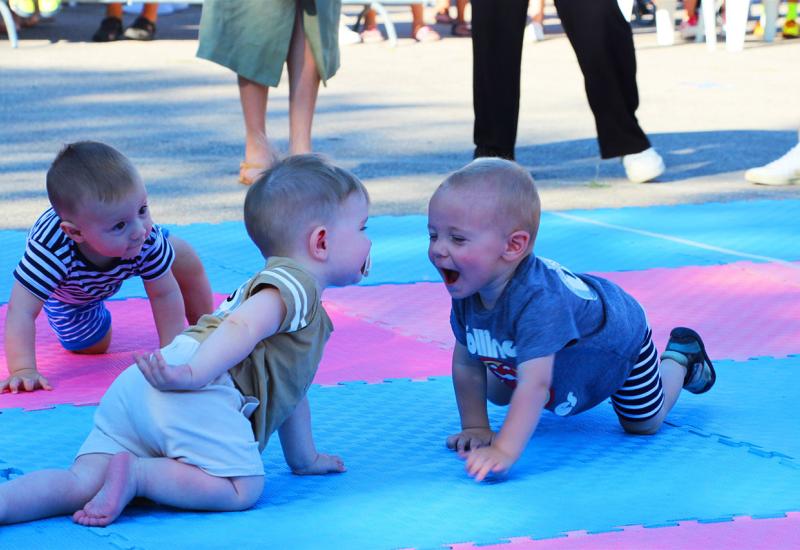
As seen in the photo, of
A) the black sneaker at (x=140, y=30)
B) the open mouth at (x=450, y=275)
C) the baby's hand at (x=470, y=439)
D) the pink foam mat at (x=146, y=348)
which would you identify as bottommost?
the pink foam mat at (x=146, y=348)

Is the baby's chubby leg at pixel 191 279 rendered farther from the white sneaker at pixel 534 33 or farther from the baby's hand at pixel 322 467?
the white sneaker at pixel 534 33

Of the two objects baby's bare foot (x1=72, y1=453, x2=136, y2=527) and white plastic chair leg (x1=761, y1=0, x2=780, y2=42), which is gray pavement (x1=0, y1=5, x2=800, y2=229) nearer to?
white plastic chair leg (x1=761, y1=0, x2=780, y2=42)

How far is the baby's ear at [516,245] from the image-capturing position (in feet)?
7.75

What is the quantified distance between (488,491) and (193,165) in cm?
366

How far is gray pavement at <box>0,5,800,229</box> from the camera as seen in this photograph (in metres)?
5.21

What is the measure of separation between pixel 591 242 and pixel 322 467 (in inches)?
83.6

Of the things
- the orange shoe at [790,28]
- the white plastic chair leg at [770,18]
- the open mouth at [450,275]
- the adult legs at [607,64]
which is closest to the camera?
the open mouth at [450,275]

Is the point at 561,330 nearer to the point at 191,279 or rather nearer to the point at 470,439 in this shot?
the point at 470,439

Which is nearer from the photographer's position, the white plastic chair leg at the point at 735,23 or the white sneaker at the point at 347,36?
the white plastic chair leg at the point at 735,23

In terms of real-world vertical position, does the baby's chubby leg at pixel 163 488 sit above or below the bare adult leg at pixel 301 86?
below

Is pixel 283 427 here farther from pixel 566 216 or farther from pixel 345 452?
pixel 566 216

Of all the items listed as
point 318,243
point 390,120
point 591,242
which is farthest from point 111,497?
point 390,120

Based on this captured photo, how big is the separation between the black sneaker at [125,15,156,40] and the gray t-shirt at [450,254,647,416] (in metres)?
9.14

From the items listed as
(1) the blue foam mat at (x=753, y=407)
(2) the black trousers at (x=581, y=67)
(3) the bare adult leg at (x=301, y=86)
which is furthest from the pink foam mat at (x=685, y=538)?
(3) the bare adult leg at (x=301, y=86)
